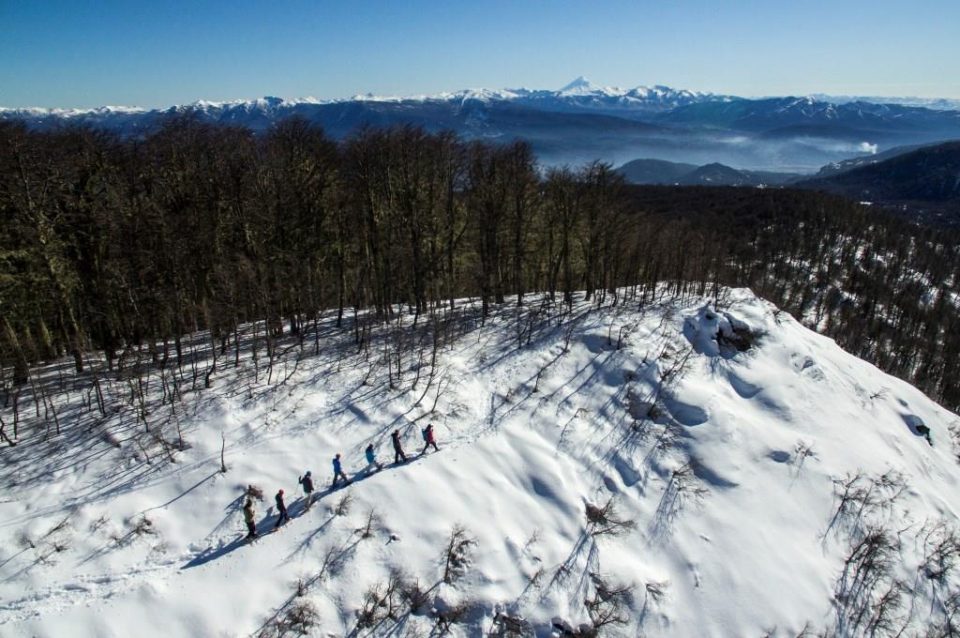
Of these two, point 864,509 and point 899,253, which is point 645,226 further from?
point 899,253

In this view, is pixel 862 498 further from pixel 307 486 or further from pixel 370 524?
pixel 307 486

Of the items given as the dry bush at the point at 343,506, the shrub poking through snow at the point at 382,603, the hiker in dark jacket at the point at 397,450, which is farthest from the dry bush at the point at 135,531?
the hiker in dark jacket at the point at 397,450

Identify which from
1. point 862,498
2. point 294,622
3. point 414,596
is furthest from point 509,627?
point 862,498

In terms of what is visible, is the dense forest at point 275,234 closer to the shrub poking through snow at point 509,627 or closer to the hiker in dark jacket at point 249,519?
the hiker in dark jacket at point 249,519

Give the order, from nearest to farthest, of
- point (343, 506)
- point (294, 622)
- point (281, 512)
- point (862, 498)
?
point (294, 622) < point (281, 512) < point (343, 506) < point (862, 498)

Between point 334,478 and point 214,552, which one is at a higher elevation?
point 334,478

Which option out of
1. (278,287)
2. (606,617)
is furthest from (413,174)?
(606,617)
